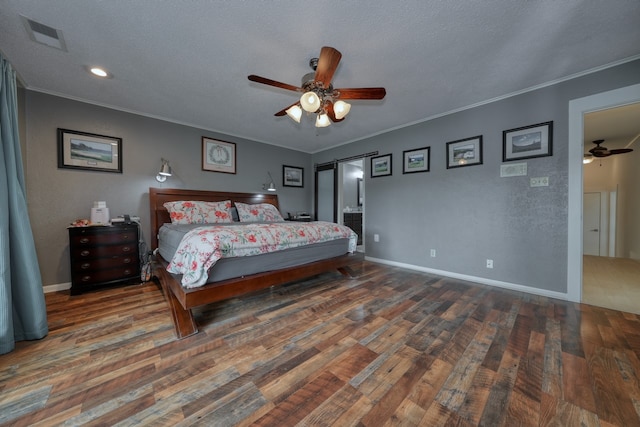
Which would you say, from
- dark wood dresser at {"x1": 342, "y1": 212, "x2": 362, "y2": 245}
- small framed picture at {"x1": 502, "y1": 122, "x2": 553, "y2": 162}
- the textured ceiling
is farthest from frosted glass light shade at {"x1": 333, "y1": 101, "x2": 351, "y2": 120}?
dark wood dresser at {"x1": 342, "y1": 212, "x2": 362, "y2": 245}

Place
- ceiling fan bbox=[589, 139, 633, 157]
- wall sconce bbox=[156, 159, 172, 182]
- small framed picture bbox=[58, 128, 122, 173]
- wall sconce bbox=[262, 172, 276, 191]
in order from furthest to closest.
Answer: wall sconce bbox=[262, 172, 276, 191]
ceiling fan bbox=[589, 139, 633, 157]
wall sconce bbox=[156, 159, 172, 182]
small framed picture bbox=[58, 128, 122, 173]

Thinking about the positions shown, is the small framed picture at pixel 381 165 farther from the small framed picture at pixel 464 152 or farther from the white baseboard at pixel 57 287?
the white baseboard at pixel 57 287

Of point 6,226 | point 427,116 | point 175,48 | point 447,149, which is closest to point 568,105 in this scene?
point 447,149

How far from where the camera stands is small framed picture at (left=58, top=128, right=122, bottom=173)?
9.27 ft

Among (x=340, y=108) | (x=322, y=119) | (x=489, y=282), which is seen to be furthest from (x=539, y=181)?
(x=322, y=119)

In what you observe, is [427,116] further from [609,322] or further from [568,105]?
[609,322]

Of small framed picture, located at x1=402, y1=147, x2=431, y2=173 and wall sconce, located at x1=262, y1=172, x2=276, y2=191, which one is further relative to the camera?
wall sconce, located at x1=262, y1=172, x2=276, y2=191

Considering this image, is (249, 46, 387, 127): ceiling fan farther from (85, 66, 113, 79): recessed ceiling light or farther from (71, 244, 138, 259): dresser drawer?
(71, 244, 138, 259): dresser drawer

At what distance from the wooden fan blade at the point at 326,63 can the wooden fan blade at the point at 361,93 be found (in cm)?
18

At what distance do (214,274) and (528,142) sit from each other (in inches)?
147

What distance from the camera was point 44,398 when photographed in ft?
3.81

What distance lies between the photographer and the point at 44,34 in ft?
5.93

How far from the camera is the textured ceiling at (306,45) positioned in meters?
1.59

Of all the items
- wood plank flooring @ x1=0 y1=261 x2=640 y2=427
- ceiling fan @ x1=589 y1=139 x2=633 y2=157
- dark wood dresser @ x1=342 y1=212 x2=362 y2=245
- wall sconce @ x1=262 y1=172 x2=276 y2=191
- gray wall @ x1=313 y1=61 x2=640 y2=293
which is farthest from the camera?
dark wood dresser @ x1=342 y1=212 x2=362 y2=245
